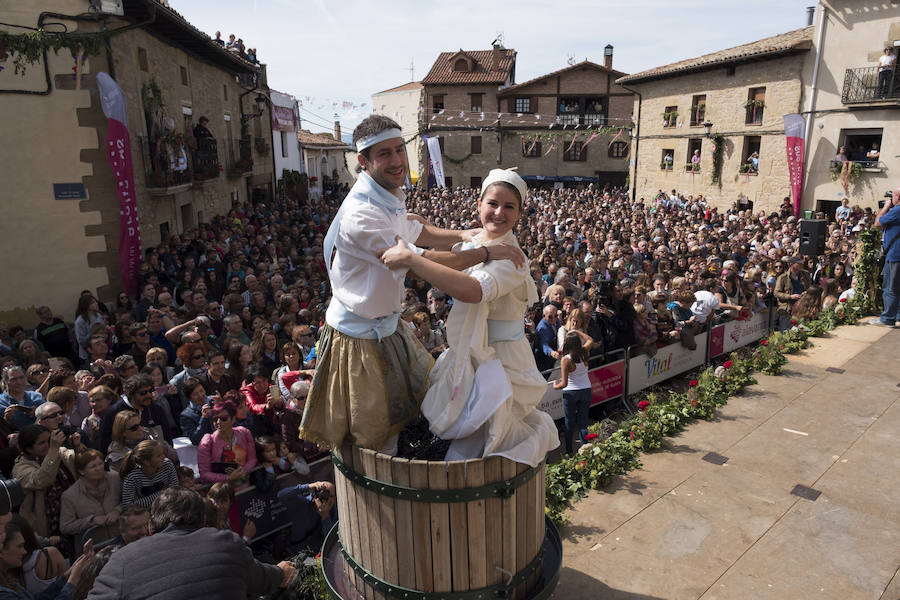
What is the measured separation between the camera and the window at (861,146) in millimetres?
21875

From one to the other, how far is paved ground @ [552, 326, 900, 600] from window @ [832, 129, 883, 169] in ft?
63.0

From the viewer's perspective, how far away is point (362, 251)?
291cm

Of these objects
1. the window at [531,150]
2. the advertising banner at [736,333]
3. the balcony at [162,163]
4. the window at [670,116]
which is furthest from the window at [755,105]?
the balcony at [162,163]

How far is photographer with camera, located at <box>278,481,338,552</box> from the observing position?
17.3 ft

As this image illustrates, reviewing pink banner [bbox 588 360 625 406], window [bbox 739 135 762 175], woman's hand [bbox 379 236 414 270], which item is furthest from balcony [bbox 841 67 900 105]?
woman's hand [bbox 379 236 414 270]

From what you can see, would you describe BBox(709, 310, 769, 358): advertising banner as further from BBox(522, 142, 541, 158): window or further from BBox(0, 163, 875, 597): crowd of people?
BBox(522, 142, 541, 158): window

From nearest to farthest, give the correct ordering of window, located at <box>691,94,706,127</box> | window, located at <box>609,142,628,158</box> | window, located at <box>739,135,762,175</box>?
window, located at <box>739,135,762,175</box> < window, located at <box>691,94,706,127</box> < window, located at <box>609,142,628,158</box>

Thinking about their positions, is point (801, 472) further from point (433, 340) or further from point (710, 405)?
point (433, 340)

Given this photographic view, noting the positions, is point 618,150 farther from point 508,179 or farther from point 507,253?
point 507,253

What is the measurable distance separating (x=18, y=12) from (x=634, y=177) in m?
30.6

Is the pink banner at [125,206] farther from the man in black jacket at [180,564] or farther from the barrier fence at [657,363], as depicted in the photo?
the man in black jacket at [180,564]

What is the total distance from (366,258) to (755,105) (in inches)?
1109

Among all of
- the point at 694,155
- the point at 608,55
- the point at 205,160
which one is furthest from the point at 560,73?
the point at 205,160

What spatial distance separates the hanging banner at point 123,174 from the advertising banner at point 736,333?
10.8 meters
